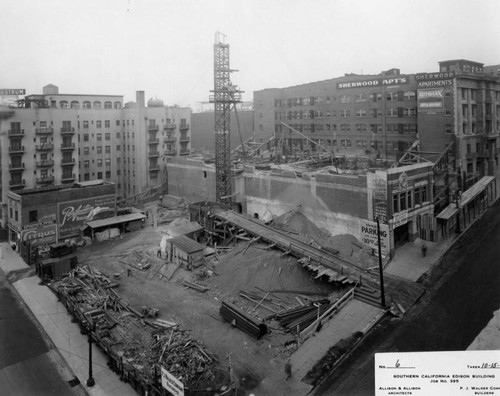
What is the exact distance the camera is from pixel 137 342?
25.2 metres

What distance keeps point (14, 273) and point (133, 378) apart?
75.8ft

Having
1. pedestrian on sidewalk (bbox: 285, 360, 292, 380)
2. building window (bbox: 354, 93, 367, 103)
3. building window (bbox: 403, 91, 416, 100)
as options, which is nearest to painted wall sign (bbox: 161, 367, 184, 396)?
pedestrian on sidewalk (bbox: 285, 360, 292, 380)

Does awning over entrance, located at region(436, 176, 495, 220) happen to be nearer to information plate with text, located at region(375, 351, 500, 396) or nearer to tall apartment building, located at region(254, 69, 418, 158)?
tall apartment building, located at region(254, 69, 418, 158)

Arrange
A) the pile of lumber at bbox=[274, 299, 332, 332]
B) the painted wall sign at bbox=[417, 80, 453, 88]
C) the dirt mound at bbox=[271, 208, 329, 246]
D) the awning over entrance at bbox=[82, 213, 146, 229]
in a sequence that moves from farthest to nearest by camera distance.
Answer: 1. the painted wall sign at bbox=[417, 80, 453, 88]
2. the awning over entrance at bbox=[82, 213, 146, 229]
3. the dirt mound at bbox=[271, 208, 329, 246]
4. the pile of lumber at bbox=[274, 299, 332, 332]

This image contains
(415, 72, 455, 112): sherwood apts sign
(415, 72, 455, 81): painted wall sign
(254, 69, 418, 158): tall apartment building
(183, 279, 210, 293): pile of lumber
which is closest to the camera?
(183, 279, 210, 293): pile of lumber

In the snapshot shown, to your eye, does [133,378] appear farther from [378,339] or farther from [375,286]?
[375,286]

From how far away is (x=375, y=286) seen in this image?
2962 centimetres

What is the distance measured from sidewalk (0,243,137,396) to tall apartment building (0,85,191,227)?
65.3 ft

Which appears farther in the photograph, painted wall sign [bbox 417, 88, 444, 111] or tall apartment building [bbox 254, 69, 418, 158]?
tall apartment building [bbox 254, 69, 418, 158]

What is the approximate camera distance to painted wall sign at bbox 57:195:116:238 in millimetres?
45375

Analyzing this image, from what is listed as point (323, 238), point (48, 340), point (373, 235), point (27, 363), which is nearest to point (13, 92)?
point (48, 340)

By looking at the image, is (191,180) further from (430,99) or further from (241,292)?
(241,292)

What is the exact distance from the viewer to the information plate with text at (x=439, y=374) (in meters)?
14.3

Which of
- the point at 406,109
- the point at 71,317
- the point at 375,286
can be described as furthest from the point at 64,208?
the point at 406,109
